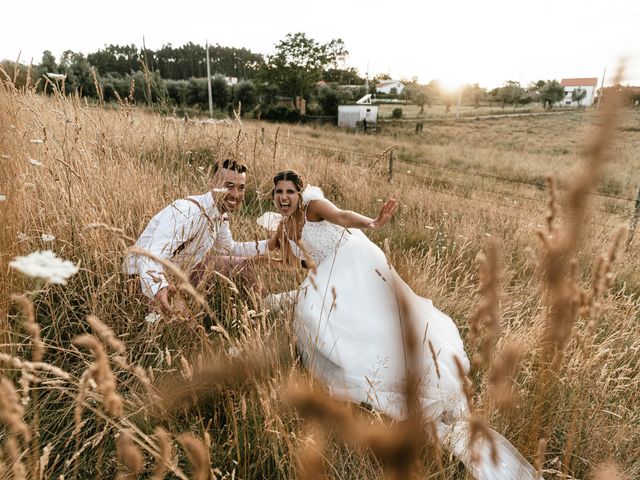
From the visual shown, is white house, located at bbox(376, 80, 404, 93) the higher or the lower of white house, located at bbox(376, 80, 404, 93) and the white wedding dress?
the higher

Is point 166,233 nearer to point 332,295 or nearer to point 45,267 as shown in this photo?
point 332,295

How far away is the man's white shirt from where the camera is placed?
89.3 inches

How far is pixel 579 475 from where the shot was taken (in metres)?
1.97

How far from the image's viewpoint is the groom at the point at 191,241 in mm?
2199

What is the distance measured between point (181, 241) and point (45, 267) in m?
1.82

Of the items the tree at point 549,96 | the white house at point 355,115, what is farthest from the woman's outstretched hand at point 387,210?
the tree at point 549,96

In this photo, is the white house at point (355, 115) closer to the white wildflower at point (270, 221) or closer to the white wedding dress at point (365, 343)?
the white wildflower at point (270, 221)

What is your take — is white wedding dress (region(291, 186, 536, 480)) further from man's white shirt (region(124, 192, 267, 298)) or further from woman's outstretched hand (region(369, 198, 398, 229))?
man's white shirt (region(124, 192, 267, 298))

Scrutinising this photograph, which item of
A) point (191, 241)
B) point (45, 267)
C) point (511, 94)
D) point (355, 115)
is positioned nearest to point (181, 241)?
point (191, 241)

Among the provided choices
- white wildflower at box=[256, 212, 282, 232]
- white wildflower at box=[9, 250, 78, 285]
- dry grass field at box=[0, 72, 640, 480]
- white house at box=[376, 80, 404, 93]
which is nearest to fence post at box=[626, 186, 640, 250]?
dry grass field at box=[0, 72, 640, 480]

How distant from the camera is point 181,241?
8.21 feet

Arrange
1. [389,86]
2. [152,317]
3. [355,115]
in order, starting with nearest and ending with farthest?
[152,317] → [355,115] → [389,86]

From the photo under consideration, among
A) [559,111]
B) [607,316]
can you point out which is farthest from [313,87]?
[607,316]

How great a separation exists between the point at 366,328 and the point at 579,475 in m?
1.34
